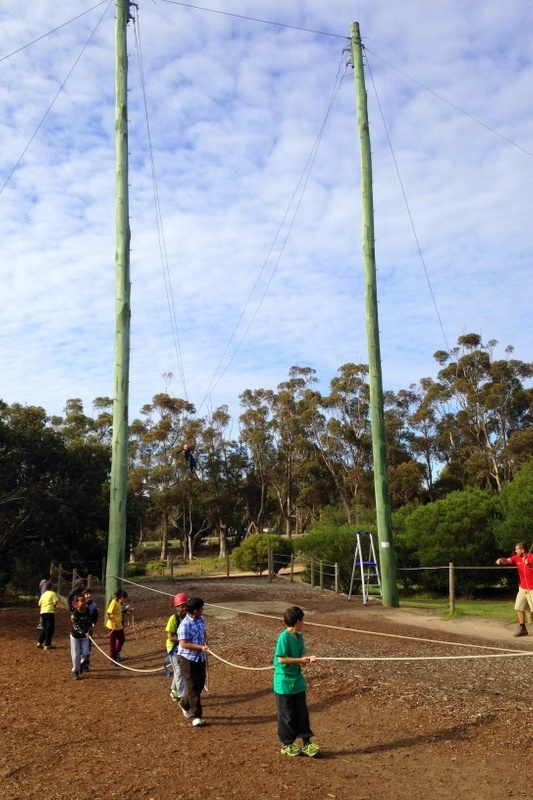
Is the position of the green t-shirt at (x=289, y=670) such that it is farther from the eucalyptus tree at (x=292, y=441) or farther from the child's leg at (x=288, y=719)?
the eucalyptus tree at (x=292, y=441)

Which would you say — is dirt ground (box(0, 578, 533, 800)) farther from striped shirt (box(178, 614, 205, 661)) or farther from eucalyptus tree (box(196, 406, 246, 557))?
eucalyptus tree (box(196, 406, 246, 557))

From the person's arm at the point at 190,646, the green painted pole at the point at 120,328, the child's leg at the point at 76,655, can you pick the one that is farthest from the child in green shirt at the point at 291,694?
the green painted pole at the point at 120,328

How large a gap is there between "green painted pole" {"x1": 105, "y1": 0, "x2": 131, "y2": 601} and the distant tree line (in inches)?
559

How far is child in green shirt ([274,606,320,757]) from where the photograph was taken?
616 cm

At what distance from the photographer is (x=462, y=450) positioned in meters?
51.0

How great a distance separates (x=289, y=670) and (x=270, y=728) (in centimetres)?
135

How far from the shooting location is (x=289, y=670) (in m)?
6.22

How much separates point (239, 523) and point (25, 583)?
29.6 metres

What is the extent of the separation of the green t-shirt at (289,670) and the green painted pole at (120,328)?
8135 millimetres

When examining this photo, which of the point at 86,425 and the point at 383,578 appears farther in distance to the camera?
the point at 86,425

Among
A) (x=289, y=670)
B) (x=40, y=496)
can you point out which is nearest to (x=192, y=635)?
(x=289, y=670)

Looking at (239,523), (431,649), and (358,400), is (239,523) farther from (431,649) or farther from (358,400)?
(431,649)

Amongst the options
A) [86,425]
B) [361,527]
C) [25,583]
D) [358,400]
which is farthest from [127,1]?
[86,425]

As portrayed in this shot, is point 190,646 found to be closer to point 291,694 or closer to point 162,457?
point 291,694
